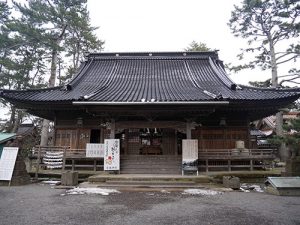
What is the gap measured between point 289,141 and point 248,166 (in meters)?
4.21

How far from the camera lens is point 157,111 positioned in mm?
12320

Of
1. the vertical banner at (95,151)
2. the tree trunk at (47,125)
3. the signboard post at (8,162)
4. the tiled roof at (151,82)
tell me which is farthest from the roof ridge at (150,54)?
the signboard post at (8,162)

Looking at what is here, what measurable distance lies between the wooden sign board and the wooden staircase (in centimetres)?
511

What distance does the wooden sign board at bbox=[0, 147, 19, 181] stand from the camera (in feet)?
35.4

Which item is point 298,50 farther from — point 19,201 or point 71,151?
point 19,201

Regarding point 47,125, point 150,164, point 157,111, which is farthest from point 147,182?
point 47,125

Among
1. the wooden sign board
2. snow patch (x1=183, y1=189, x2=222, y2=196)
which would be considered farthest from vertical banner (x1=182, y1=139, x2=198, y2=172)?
the wooden sign board

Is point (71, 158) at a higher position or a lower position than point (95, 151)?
lower

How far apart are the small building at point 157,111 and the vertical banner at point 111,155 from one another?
47 cm

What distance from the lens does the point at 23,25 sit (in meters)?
21.4

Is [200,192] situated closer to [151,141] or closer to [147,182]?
[147,182]

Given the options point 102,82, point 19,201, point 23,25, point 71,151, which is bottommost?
point 19,201

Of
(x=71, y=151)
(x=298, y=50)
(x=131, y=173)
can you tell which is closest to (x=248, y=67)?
(x=298, y=50)

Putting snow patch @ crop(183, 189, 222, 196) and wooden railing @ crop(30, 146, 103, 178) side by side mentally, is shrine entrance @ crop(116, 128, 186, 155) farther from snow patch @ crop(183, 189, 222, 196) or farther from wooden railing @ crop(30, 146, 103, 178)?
snow patch @ crop(183, 189, 222, 196)
